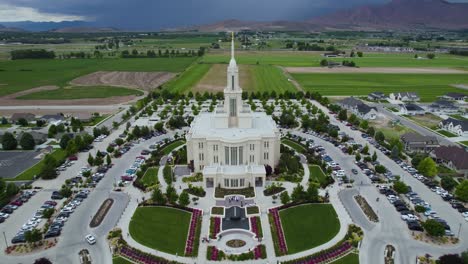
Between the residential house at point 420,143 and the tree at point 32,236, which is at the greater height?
the residential house at point 420,143

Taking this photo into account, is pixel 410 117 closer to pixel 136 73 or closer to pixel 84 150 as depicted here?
pixel 84 150

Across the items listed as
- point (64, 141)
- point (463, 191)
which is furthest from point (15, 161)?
point (463, 191)

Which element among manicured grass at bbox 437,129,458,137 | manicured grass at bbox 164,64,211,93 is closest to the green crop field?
manicured grass at bbox 164,64,211,93

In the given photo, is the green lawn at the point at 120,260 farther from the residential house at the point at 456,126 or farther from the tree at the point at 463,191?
the residential house at the point at 456,126

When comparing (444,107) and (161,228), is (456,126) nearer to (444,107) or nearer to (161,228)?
(444,107)

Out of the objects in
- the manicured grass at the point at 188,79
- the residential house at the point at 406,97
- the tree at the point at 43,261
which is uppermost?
the manicured grass at the point at 188,79

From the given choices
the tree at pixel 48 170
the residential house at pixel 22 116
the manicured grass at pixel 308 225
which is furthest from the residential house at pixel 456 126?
the residential house at pixel 22 116
